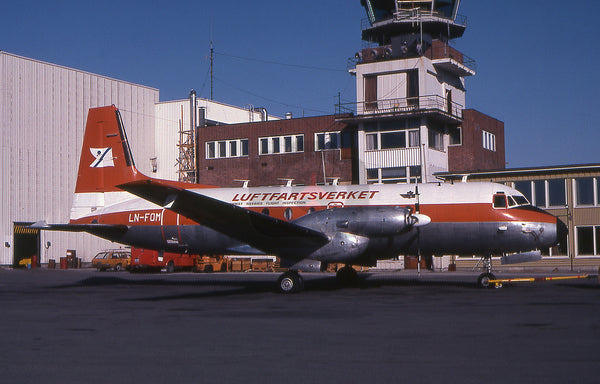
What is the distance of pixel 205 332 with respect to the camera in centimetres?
1175

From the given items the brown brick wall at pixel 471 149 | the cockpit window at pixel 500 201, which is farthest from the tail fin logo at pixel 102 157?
the brown brick wall at pixel 471 149

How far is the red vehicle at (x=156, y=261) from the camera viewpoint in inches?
1617

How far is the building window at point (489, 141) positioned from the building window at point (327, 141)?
13.0 m

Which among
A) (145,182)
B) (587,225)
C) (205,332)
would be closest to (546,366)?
(205,332)

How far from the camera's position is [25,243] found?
58250 mm

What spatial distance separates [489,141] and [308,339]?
49008 mm

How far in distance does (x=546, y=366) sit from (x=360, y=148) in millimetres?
43947

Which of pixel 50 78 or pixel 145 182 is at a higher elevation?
pixel 50 78

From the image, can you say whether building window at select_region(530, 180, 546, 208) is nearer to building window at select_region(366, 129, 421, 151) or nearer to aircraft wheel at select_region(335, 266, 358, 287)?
building window at select_region(366, 129, 421, 151)

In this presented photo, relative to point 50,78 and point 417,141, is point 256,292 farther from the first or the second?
point 50,78

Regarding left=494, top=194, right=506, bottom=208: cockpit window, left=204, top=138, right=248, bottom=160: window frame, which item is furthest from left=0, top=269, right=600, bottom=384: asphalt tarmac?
left=204, top=138, right=248, bottom=160: window frame

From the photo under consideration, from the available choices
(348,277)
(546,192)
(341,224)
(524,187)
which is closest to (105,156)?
(348,277)

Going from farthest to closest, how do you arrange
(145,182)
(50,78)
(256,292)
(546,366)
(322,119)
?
1. (50,78)
2. (322,119)
3. (256,292)
4. (145,182)
5. (546,366)

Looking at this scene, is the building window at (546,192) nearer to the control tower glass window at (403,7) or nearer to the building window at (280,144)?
the control tower glass window at (403,7)
